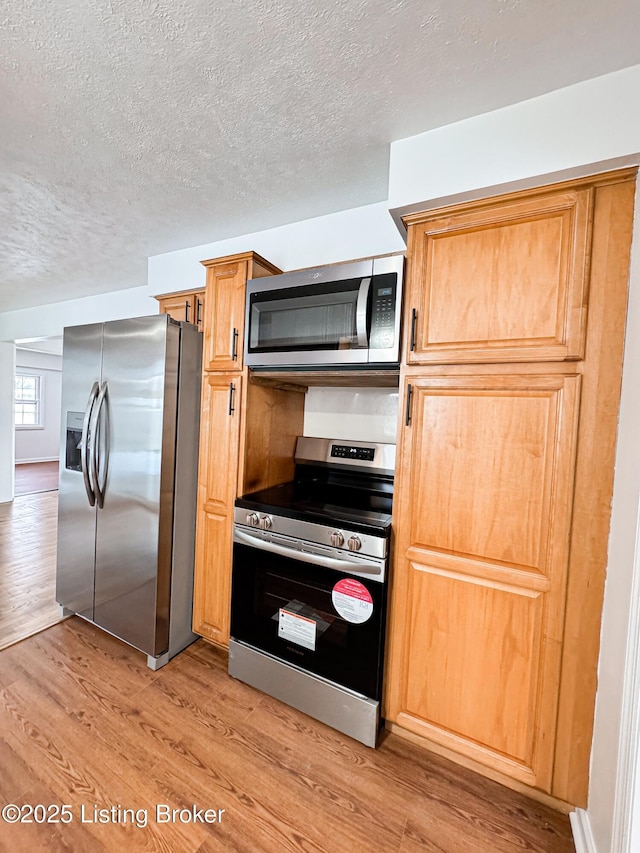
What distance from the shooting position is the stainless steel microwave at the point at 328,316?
1530 millimetres

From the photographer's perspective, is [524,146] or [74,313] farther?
[74,313]

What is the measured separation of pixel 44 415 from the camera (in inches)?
322

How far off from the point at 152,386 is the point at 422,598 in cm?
167

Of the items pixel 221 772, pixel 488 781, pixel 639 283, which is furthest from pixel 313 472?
pixel 639 283

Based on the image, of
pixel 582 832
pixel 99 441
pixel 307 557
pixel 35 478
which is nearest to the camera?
pixel 582 832

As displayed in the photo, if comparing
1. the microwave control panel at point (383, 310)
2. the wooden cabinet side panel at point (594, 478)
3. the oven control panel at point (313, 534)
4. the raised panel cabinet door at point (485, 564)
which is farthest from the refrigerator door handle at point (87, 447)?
the wooden cabinet side panel at point (594, 478)

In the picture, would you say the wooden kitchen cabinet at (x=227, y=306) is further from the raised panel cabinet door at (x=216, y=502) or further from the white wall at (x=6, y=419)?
the white wall at (x=6, y=419)

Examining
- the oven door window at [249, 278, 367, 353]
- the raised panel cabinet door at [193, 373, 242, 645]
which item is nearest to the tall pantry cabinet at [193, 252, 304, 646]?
the raised panel cabinet door at [193, 373, 242, 645]

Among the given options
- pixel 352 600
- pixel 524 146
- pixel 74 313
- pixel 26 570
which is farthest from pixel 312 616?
pixel 74 313

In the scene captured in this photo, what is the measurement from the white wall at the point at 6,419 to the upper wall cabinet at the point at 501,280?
6038mm

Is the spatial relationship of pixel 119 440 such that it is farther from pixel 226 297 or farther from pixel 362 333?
pixel 362 333

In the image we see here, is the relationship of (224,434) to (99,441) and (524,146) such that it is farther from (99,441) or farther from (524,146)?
(524,146)

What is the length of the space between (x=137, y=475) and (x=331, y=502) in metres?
1.08

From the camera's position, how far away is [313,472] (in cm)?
226
